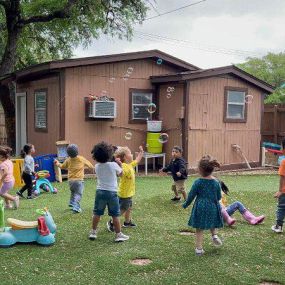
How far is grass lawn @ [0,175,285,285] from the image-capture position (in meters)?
4.45

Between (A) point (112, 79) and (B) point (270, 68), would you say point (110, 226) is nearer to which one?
(A) point (112, 79)

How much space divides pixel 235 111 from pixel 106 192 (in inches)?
363

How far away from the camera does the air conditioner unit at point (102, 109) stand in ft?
40.3

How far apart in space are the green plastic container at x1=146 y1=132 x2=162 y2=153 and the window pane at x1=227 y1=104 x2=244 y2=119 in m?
2.47

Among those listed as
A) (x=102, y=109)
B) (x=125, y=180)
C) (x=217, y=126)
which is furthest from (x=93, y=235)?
(x=217, y=126)

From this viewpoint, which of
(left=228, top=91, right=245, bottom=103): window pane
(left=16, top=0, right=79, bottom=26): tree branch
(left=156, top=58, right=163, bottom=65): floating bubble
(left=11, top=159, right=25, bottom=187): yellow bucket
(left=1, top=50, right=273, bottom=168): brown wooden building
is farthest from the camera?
(left=16, top=0, right=79, bottom=26): tree branch

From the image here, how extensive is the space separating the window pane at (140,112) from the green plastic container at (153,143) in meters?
0.71

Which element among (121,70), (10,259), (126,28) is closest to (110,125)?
(121,70)

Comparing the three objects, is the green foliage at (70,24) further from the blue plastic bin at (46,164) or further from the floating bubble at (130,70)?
the blue plastic bin at (46,164)

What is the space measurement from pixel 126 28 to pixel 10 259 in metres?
14.8

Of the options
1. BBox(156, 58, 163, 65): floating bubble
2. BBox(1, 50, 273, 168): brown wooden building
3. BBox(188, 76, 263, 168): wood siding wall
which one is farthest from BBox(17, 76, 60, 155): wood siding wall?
BBox(188, 76, 263, 168): wood siding wall

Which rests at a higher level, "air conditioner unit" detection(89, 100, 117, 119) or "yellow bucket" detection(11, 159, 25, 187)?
"air conditioner unit" detection(89, 100, 117, 119)

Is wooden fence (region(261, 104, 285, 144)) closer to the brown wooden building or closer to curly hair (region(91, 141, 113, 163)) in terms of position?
the brown wooden building

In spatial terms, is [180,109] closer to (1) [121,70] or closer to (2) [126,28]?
(1) [121,70]
